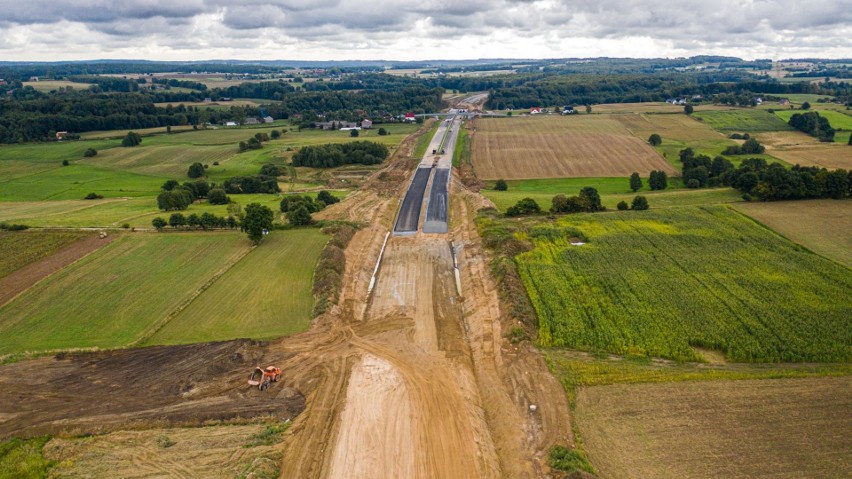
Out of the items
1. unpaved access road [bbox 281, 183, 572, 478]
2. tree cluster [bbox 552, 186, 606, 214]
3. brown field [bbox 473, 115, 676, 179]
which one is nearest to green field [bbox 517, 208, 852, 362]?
unpaved access road [bbox 281, 183, 572, 478]

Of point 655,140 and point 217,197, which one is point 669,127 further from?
point 217,197

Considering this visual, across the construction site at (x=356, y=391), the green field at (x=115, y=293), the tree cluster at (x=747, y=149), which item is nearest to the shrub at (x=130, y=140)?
the green field at (x=115, y=293)

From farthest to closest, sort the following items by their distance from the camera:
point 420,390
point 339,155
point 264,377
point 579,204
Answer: point 339,155 → point 579,204 → point 264,377 → point 420,390

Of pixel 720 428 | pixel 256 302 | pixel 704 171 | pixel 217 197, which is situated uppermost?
pixel 704 171

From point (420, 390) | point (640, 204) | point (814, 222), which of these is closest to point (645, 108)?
point (640, 204)

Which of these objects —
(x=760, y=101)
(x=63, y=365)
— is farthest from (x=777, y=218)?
(x=760, y=101)

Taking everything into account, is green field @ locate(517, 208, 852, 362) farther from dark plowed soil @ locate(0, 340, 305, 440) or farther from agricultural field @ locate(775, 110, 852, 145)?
agricultural field @ locate(775, 110, 852, 145)

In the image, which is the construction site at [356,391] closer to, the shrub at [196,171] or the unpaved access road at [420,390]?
the unpaved access road at [420,390]
